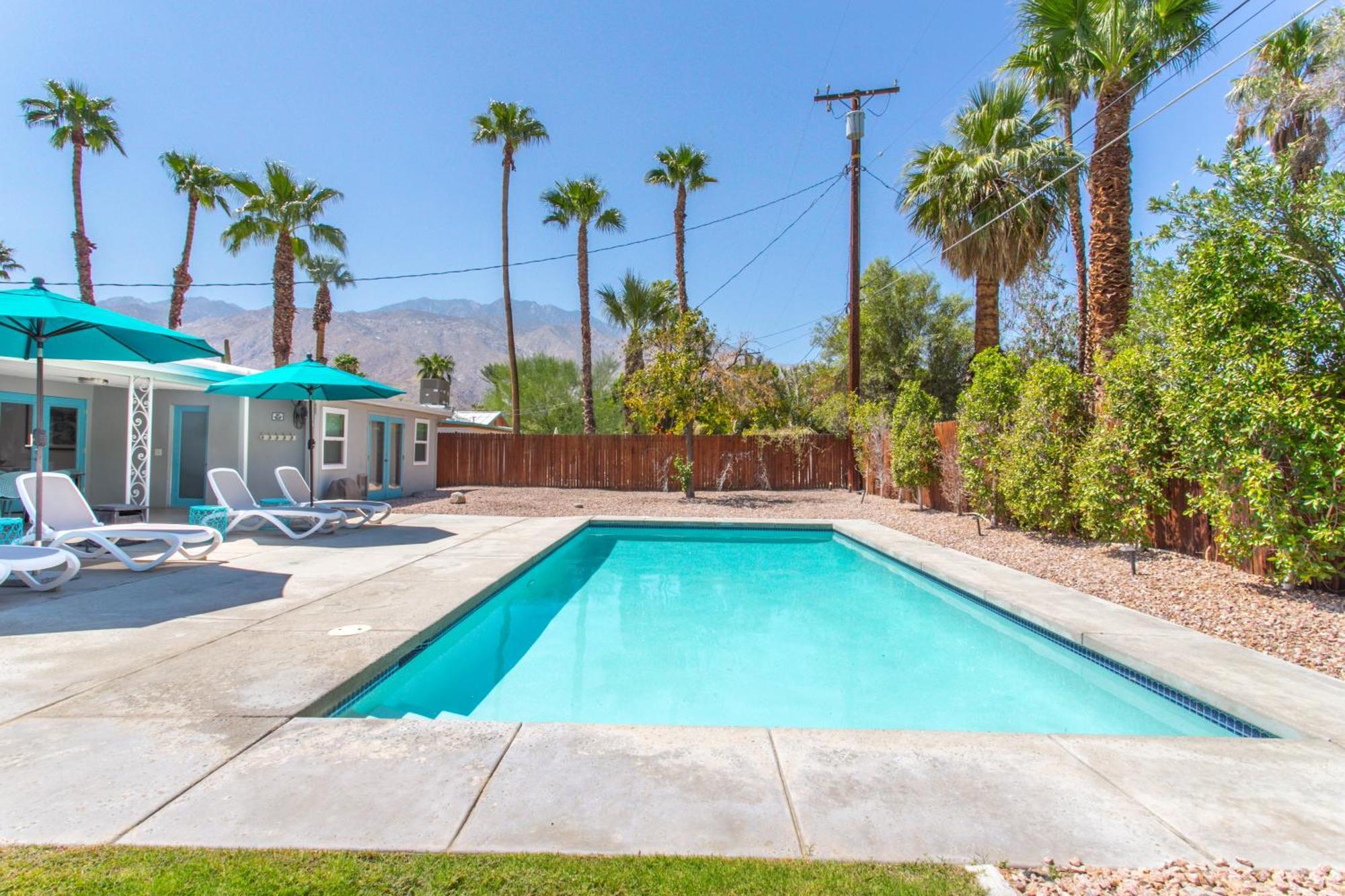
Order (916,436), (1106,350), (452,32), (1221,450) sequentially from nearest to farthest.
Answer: (1221,450), (1106,350), (916,436), (452,32)

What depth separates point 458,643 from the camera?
5.37m

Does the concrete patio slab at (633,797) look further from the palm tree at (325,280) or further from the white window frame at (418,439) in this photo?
the palm tree at (325,280)

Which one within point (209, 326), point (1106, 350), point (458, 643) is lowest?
point (458, 643)

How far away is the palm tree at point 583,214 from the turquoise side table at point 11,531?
1525 centimetres

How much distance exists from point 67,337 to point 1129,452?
37.7ft

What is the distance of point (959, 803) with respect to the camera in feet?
8.18

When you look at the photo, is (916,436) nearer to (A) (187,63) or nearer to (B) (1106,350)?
(B) (1106,350)

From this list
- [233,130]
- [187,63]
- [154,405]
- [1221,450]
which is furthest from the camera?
[233,130]

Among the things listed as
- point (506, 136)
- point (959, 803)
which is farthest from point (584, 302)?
point (959, 803)

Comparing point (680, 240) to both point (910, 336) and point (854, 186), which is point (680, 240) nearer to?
point (854, 186)

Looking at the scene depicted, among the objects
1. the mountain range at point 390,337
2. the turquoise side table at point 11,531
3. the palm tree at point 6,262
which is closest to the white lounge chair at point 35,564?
the turquoise side table at point 11,531

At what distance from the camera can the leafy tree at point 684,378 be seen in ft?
50.0

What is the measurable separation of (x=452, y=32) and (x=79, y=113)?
13.1m

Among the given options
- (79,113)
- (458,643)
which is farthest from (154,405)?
(79,113)
